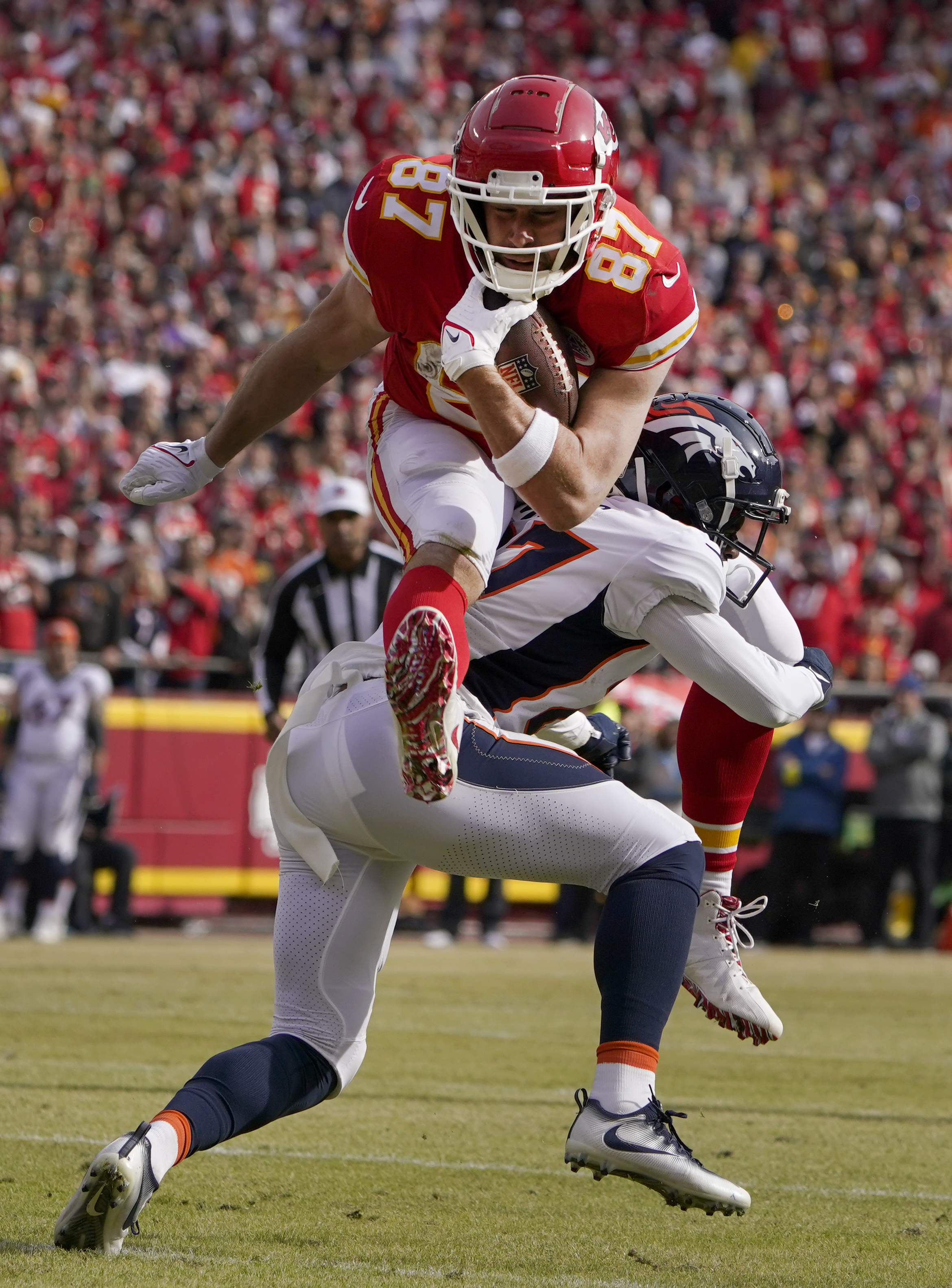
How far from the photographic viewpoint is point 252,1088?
10.3ft

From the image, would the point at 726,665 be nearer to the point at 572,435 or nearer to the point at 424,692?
the point at 572,435

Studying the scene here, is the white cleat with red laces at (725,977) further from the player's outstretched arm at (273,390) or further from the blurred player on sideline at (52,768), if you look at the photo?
the blurred player on sideline at (52,768)

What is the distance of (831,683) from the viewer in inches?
146

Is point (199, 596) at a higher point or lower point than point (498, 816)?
lower

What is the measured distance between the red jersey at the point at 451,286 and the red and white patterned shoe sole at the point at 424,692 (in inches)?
21.5

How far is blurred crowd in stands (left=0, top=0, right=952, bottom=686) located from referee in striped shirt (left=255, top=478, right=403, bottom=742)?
275cm

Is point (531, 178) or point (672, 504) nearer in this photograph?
point (531, 178)

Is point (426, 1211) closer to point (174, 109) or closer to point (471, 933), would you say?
point (471, 933)

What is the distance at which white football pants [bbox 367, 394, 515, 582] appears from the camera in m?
3.16

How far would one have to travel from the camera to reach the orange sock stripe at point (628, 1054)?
3.01 metres

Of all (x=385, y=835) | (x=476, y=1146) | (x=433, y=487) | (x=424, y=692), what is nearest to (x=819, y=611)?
(x=476, y=1146)

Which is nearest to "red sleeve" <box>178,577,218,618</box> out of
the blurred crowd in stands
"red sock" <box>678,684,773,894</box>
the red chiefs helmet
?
the blurred crowd in stands

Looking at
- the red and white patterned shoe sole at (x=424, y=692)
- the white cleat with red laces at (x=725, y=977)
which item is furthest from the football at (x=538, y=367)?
the white cleat with red laces at (x=725, y=977)

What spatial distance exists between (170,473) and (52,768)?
645 centimetres
